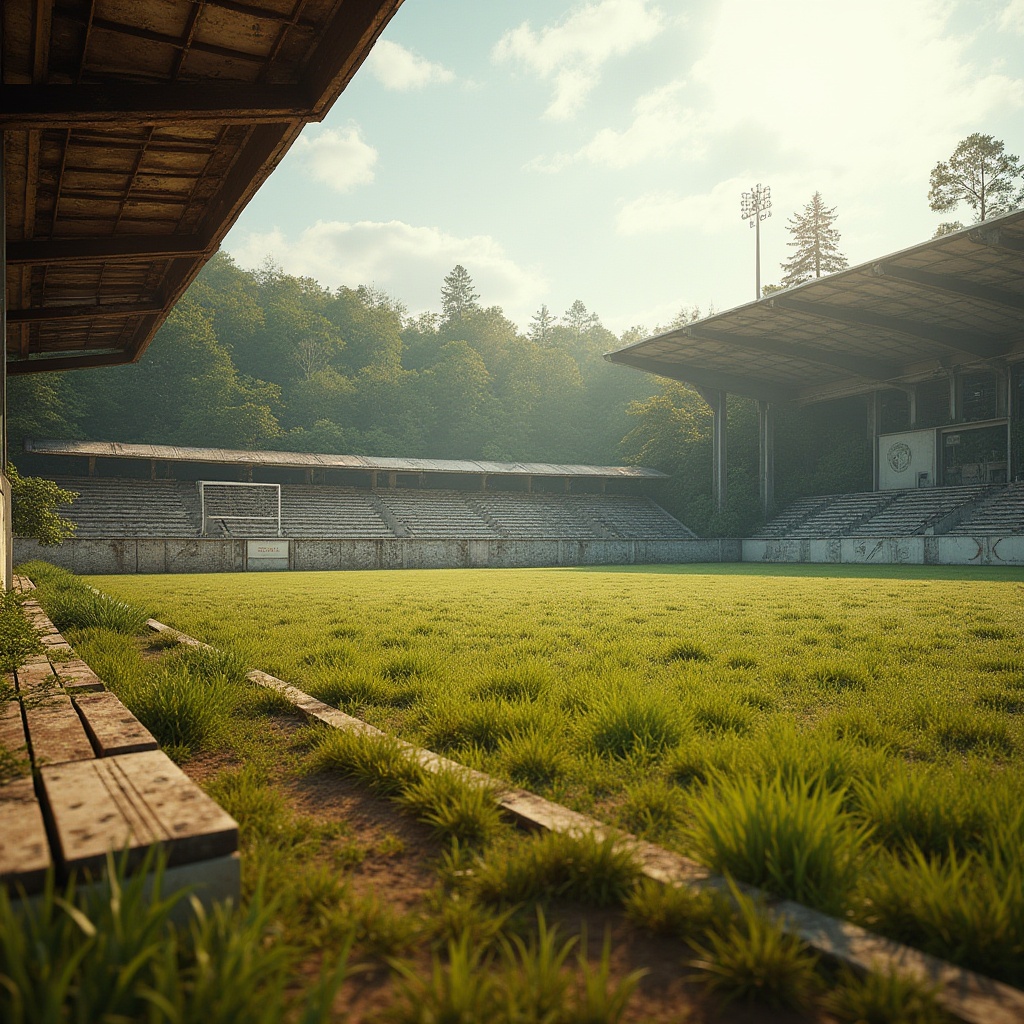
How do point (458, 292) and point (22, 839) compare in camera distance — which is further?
point (458, 292)

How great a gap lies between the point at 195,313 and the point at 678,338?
3443 centimetres

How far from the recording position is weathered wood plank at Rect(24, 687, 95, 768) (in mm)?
2537

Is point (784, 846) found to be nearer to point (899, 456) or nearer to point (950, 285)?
point (950, 285)

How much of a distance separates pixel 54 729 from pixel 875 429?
41.2 meters

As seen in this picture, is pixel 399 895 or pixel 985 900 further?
pixel 399 895

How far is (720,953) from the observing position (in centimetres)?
167

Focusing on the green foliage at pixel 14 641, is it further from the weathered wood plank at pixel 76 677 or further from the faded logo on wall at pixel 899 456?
the faded logo on wall at pixel 899 456

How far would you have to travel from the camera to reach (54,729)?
2.91 m

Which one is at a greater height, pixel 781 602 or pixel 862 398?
pixel 862 398

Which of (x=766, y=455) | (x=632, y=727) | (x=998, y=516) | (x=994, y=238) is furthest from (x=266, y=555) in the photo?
(x=998, y=516)

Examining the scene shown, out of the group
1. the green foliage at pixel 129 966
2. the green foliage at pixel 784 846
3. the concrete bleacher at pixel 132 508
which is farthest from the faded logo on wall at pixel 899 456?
the green foliage at pixel 129 966

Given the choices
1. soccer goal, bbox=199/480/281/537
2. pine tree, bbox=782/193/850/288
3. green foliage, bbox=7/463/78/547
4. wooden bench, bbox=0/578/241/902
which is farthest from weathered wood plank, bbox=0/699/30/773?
pine tree, bbox=782/193/850/288

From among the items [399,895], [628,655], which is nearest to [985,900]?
[399,895]

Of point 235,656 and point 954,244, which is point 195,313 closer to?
point 954,244
